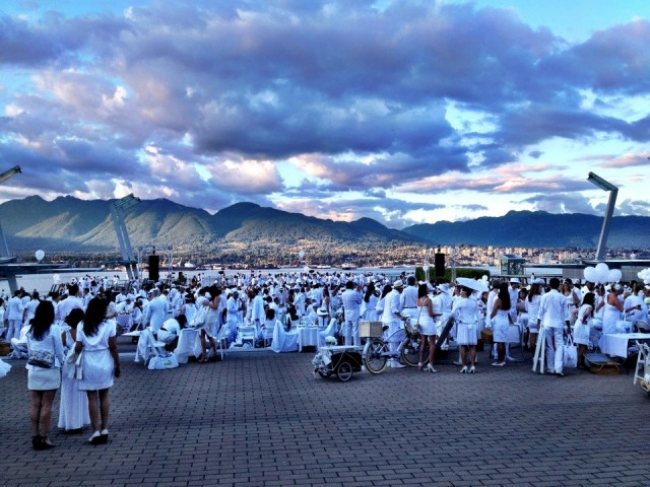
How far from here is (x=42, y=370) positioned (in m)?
7.19

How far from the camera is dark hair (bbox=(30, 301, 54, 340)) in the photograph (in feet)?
23.9

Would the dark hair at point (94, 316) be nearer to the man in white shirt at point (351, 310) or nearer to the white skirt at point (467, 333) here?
the white skirt at point (467, 333)

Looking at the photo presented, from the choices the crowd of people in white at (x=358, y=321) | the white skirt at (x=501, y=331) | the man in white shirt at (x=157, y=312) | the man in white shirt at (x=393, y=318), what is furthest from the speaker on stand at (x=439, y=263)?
the white skirt at (x=501, y=331)

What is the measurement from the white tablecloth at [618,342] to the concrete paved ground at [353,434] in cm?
65

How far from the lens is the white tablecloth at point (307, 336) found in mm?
16359

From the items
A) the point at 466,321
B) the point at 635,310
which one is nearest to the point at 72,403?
the point at 466,321

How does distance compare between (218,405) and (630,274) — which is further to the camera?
(630,274)

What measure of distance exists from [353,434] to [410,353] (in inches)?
269

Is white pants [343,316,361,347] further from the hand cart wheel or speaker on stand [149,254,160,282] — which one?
speaker on stand [149,254,160,282]

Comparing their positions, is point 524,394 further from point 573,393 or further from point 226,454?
point 226,454

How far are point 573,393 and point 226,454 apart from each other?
617cm

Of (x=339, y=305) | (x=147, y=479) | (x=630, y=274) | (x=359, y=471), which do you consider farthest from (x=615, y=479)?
(x=630, y=274)

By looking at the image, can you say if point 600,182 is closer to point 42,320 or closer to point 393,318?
point 393,318

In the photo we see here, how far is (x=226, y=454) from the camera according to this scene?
21.9ft
